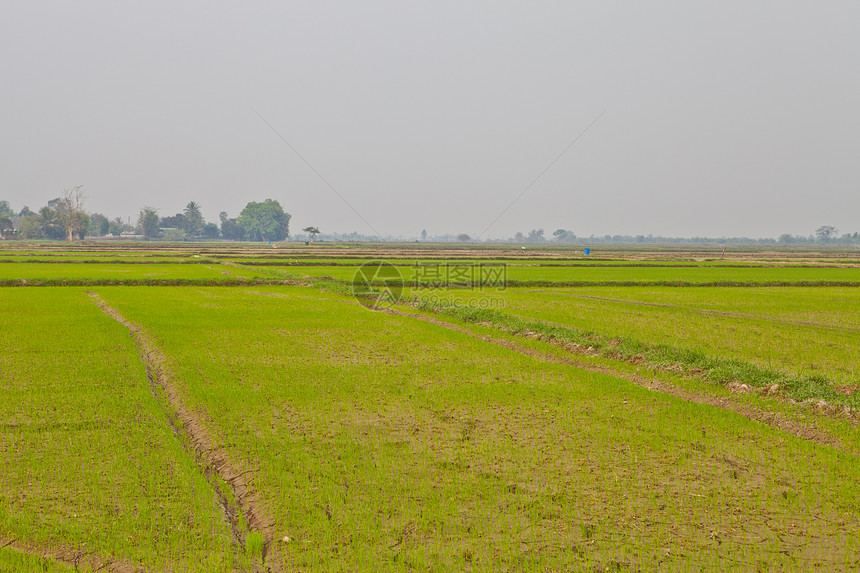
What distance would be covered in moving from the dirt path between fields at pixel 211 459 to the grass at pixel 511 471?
0.46 ft

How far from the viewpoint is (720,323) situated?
1588 cm

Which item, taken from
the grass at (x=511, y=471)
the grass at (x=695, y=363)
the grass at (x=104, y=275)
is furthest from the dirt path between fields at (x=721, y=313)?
the grass at (x=104, y=275)

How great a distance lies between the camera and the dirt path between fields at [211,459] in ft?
16.1

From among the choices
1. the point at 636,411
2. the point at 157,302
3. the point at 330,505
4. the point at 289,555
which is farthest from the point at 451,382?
the point at 157,302

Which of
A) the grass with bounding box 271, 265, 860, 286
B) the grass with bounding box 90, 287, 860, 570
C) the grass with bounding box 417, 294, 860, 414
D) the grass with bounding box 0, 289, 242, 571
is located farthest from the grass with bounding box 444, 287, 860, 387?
the grass with bounding box 0, 289, 242, 571

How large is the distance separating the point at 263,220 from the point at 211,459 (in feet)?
529

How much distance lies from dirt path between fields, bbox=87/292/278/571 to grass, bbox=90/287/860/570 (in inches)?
5.5

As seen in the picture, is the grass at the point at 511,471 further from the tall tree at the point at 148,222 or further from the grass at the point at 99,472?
the tall tree at the point at 148,222

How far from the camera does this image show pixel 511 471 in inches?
234

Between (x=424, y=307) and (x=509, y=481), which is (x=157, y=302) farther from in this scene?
(x=509, y=481)

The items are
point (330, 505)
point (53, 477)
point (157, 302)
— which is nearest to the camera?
point (330, 505)

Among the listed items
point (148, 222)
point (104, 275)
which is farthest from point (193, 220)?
point (104, 275)

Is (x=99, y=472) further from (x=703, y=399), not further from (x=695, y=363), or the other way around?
(x=695, y=363)

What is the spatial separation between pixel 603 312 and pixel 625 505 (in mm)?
13639
